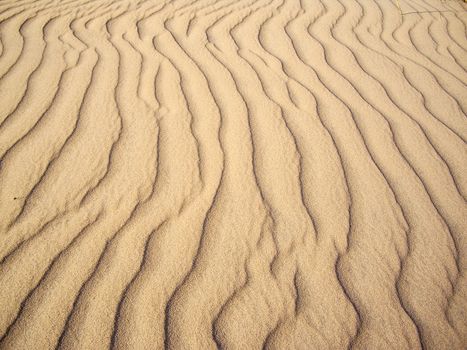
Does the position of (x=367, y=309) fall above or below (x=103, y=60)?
below

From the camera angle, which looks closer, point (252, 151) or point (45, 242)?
point (45, 242)

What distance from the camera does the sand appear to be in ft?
3.98

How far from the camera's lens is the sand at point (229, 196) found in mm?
1212

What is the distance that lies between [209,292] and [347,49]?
Answer: 2536 millimetres

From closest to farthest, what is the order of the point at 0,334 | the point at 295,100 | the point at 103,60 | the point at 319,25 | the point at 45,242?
1. the point at 0,334
2. the point at 45,242
3. the point at 295,100
4. the point at 103,60
5. the point at 319,25

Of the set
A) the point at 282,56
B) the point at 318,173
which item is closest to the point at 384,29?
the point at 282,56

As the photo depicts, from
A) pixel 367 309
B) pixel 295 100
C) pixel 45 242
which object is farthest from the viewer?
pixel 295 100

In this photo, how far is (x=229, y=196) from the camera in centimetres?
163

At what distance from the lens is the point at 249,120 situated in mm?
2105

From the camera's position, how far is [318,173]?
5.79 feet

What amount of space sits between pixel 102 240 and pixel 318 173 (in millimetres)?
1045

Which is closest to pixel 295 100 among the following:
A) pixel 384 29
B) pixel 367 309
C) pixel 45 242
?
pixel 367 309

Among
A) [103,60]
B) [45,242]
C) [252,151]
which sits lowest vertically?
[252,151]

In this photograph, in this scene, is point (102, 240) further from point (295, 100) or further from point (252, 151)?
point (295, 100)
